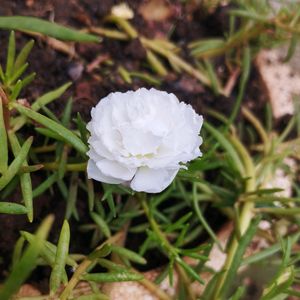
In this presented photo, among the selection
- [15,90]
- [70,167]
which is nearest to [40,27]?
[15,90]

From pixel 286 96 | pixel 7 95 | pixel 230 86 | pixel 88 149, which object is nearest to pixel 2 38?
pixel 7 95

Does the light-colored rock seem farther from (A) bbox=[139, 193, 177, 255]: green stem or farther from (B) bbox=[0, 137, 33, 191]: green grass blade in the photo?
(B) bbox=[0, 137, 33, 191]: green grass blade

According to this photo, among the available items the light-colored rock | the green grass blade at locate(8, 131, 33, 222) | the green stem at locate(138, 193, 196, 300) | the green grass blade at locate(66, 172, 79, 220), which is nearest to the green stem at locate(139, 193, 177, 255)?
the green stem at locate(138, 193, 196, 300)

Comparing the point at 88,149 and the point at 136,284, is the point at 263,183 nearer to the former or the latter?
the point at 136,284

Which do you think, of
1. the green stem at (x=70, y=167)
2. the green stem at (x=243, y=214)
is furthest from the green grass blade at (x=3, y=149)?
the green stem at (x=243, y=214)

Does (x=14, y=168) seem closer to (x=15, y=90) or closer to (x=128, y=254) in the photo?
(x=15, y=90)
